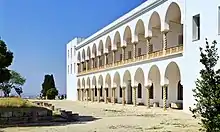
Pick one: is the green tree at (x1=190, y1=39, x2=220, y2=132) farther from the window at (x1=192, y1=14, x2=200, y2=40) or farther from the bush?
the bush

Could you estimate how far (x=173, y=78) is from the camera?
Answer: 3075cm

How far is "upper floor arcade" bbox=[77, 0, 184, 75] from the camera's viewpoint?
27969mm

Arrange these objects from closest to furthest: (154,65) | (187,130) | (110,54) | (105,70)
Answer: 1. (187,130)
2. (154,65)
3. (105,70)
4. (110,54)

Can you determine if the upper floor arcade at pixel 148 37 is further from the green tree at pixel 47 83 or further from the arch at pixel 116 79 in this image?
the green tree at pixel 47 83

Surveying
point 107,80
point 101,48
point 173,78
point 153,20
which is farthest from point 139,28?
point 101,48

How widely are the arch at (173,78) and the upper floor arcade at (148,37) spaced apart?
130 centimetres

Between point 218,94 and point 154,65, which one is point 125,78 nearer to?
point 154,65

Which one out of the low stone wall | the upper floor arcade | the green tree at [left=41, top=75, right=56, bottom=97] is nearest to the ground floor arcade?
the upper floor arcade

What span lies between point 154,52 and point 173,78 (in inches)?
111

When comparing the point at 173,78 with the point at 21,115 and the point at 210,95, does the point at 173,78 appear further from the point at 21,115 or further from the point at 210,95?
the point at 210,95

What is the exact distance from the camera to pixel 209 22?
20.9 metres

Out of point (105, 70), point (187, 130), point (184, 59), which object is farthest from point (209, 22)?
point (105, 70)

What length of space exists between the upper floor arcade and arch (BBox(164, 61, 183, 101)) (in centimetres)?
130

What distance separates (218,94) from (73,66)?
Result: 182 feet
